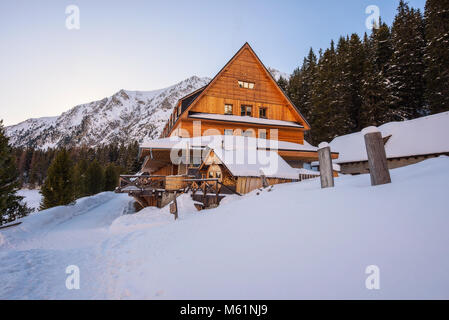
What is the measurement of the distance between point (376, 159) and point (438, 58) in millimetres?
32739

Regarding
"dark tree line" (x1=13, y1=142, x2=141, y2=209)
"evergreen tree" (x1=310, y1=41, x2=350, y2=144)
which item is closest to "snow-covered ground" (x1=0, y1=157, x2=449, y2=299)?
"dark tree line" (x1=13, y1=142, x2=141, y2=209)

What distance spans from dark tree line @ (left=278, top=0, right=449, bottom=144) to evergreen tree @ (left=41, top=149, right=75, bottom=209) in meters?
35.1

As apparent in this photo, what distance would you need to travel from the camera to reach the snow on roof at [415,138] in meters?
17.6

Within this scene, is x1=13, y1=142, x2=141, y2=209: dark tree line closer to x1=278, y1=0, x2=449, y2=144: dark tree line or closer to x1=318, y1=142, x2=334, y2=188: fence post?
x1=318, y1=142, x2=334, y2=188: fence post

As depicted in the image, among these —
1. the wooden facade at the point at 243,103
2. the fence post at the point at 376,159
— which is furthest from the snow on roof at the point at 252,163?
the wooden facade at the point at 243,103

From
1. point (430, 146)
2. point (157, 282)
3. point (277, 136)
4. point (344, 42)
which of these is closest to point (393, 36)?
point (344, 42)

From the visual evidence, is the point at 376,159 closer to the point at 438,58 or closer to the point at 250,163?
the point at 250,163

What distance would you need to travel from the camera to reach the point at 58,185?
21.3 m

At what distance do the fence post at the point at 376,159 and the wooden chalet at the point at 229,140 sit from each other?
245 inches

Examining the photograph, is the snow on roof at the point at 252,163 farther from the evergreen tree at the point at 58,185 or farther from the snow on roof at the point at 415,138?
the evergreen tree at the point at 58,185

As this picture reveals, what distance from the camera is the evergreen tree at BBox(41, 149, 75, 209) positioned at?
68.6ft

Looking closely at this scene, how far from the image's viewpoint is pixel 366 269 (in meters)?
2.34

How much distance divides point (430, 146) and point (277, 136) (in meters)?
12.7

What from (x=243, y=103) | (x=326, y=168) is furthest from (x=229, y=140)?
(x=243, y=103)
